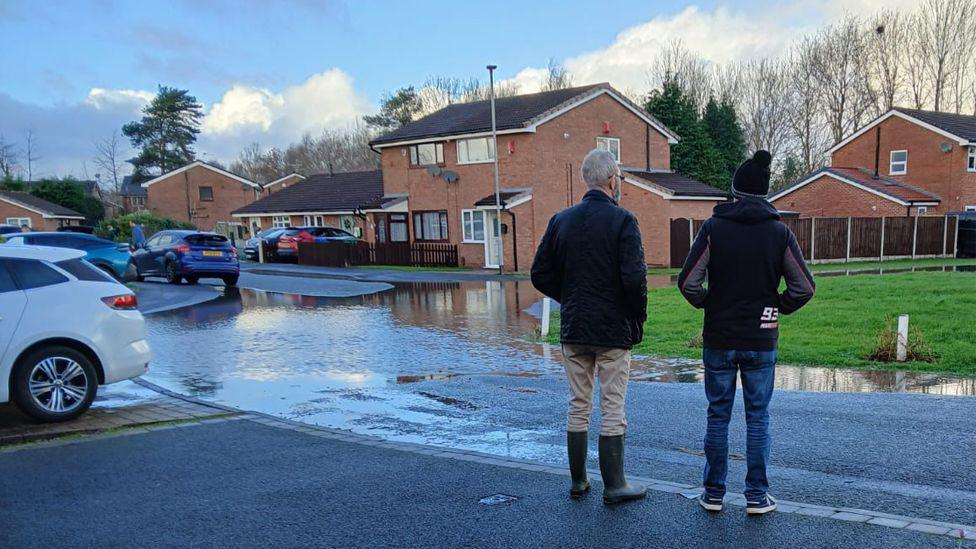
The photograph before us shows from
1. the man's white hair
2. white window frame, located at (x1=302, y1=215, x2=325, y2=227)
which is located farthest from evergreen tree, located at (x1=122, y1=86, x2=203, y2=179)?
the man's white hair

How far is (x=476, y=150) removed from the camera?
31.4 metres

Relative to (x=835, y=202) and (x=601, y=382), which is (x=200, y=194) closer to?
(x=835, y=202)

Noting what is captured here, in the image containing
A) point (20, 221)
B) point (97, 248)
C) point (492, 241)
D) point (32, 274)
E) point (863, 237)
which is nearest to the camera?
point (32, 274)

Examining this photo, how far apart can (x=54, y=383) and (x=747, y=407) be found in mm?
Answer: 6192

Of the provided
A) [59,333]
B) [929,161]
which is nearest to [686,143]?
[929,161]

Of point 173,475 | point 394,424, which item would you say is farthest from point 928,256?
point 173,475

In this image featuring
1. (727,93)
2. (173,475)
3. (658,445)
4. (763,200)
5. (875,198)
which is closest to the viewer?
(763,200)

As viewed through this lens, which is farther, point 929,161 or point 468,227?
point 929,161

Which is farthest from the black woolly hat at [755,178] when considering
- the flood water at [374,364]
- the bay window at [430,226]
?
the bay window at [430,226]

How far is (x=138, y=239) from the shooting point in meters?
29.2

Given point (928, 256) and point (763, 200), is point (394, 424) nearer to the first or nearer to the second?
point (763, 200)

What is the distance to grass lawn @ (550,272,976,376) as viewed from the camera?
31.8ft

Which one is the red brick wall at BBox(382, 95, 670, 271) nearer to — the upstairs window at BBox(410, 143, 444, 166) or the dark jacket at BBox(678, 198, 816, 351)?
the upstairs window at BBox(410, 143, 444, 166)

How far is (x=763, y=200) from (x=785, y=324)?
890 cm
